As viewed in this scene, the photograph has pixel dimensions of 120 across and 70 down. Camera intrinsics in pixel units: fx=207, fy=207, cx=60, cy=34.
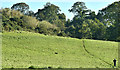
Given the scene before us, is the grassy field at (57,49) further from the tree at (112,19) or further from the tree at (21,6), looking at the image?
the tree at (21,6)

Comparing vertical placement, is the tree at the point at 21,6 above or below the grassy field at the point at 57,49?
above

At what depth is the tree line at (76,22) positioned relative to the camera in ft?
199

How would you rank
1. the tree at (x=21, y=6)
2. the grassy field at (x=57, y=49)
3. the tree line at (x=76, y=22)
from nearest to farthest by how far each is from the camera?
1. the grassy field at (x=57, y=49)
2. the tree line at (x=76, y=22)
3. the tree at (x=21, y=6)

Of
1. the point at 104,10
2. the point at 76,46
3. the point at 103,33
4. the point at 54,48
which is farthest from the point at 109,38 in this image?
the point at 54,48

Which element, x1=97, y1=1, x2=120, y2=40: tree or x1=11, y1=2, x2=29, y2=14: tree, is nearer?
x1=97, y1=1, x2=120, y2=40: tree

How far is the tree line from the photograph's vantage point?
199 ft

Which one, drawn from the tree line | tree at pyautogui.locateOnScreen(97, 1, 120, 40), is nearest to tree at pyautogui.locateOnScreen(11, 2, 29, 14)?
the tree line

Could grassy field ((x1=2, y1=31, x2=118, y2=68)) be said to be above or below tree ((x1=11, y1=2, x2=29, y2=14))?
below

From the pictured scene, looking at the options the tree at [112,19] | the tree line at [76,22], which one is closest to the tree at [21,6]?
the tree line at [76,22]

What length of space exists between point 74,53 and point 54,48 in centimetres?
372

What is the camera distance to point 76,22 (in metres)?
83.2

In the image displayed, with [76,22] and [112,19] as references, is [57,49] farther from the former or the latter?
[76,22]

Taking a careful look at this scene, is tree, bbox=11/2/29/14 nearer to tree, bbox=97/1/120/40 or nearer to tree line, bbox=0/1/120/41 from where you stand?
tree line, bbox=0/1/120/41

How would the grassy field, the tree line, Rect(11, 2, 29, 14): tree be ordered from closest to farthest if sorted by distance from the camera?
1. the grassy field
2. the tree line
3. Rect(11, 2, 29, 14): tree
